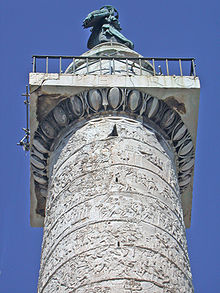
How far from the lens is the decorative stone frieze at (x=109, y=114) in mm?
9680

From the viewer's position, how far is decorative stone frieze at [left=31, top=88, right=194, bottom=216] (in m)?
9.68

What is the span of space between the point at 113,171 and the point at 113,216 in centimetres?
82

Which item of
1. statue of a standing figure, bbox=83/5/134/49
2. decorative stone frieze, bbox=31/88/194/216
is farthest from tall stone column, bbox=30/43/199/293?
statue of a standing figure, bbox=83/5/134/49

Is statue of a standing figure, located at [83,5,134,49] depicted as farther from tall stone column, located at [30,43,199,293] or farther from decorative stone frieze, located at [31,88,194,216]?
decorative stone frieze, located at [31,88,194,216]

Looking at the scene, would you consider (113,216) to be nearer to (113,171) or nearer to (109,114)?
(113,171)

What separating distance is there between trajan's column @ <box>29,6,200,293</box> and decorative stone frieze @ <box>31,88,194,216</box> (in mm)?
13

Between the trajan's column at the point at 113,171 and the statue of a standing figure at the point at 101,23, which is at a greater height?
the statue of a standing figure at the point at 101,23

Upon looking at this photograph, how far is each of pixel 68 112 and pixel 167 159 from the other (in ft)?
4.84

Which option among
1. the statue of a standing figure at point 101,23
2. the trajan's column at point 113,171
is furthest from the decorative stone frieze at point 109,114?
the statue of a standing figure at point 101,23

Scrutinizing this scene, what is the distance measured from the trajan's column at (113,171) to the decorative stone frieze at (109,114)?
0.5 inches

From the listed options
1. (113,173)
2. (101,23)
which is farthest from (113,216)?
(101,23)

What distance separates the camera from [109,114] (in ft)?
31.6

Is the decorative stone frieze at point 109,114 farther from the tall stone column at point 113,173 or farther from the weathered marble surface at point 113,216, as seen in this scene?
the weathered marble surface at point 113,216

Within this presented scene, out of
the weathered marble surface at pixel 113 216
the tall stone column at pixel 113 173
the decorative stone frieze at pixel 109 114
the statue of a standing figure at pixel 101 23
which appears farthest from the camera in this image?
the statue of a standing figure at pixel 101 23
